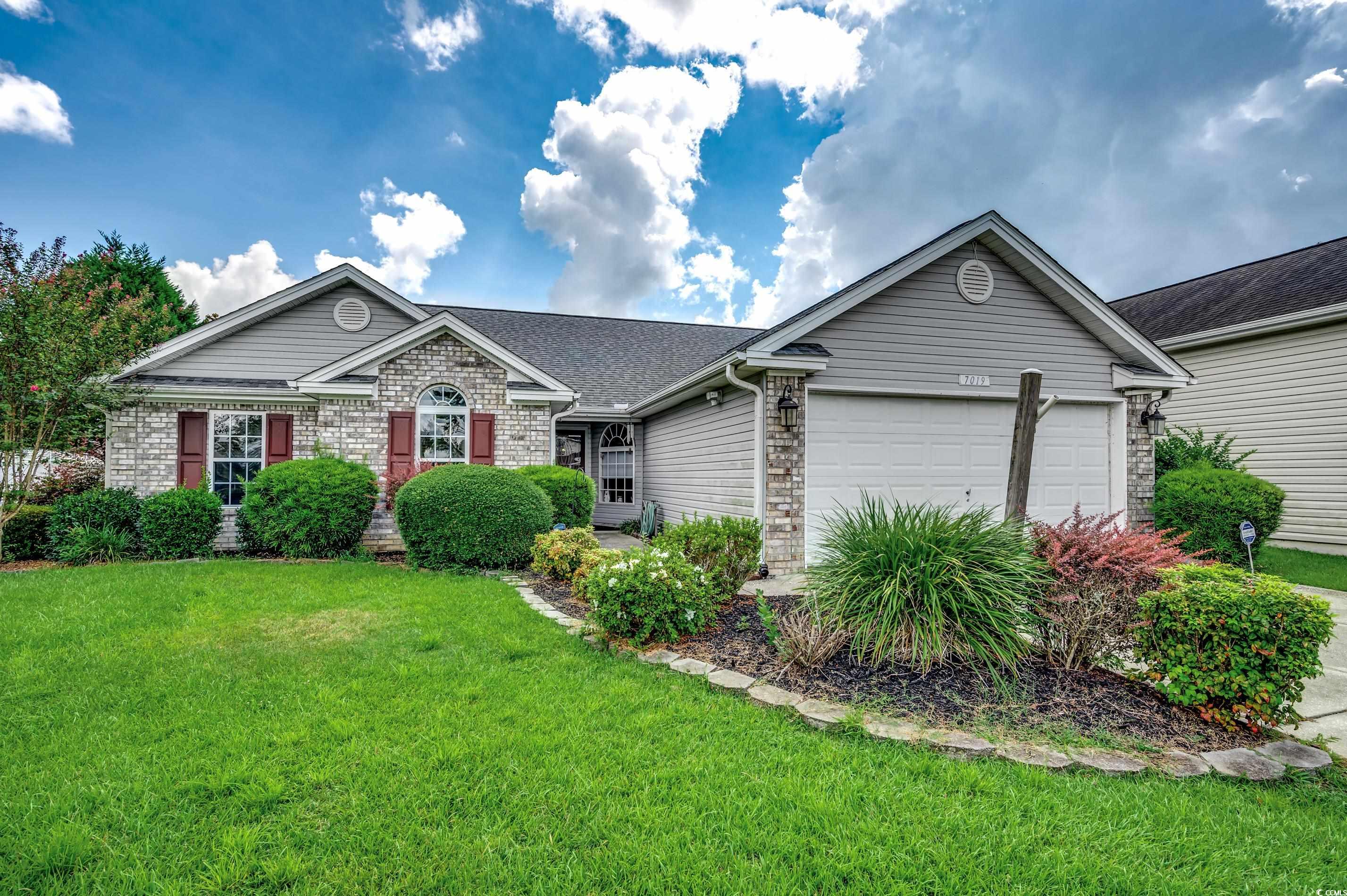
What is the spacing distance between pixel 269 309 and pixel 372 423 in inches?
137

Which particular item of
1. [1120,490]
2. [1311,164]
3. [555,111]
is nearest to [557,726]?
[1120,490]

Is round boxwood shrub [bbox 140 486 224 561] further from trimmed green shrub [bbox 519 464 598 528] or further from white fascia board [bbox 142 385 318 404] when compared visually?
trimmed green shrub [bbox 519 464 598 528]

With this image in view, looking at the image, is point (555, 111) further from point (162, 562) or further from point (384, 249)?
point (162, 562)

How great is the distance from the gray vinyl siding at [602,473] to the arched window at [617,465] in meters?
0.05

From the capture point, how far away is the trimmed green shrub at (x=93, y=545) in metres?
7.88

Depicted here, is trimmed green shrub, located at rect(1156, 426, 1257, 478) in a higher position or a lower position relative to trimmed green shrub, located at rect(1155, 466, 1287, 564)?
higher

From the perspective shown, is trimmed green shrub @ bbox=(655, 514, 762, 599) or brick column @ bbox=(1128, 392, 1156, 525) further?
brick column @ bbox=(1128, 392, 1156, 525)

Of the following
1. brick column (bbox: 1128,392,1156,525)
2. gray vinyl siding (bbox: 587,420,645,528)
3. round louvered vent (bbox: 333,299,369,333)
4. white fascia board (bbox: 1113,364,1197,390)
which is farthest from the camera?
gray vinyl siding (bbox: 587,420,645,528)

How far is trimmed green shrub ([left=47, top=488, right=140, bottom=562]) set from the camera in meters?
8.01

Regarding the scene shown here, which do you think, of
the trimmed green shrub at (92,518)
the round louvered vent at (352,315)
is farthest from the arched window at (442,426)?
the trimmed green shrub at (92,518)

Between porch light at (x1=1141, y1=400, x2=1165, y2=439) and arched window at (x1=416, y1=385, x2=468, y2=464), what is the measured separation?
1087cm

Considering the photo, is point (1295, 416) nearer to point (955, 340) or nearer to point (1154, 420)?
point (1154, 420)

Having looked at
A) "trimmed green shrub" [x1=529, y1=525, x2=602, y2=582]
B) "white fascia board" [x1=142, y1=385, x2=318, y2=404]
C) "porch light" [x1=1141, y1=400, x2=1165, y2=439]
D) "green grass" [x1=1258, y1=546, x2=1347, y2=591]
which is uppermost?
"white fascia board" [x1=142, y1=385, x2=318, y2=404]

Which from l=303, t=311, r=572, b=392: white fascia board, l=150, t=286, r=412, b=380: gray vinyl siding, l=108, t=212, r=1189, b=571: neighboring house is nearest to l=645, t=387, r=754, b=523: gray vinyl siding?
l=108, t=212, r=1189, b=571: neighboring house
